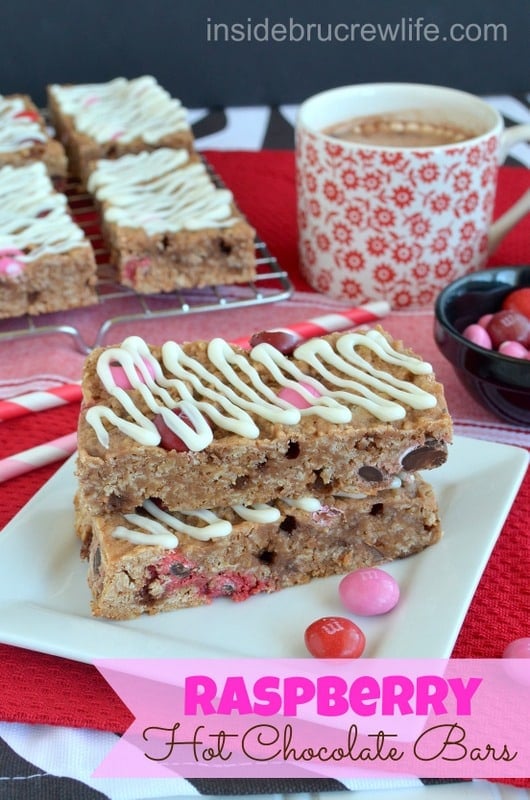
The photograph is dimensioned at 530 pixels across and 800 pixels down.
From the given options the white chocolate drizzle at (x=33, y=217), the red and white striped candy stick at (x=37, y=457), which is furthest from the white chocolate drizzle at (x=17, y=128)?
the red and white striped candy stick at (x=37, y=457)

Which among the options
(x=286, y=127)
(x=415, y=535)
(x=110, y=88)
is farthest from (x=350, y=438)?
(x=286, y=127)

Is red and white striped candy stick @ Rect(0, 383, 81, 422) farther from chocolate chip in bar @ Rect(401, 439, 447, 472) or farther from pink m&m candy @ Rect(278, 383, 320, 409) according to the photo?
chocolate chip in bar @ Rect(401, 439, 447, 472)

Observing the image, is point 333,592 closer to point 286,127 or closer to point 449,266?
point 449,266

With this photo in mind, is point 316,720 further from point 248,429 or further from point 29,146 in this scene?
point 29,146

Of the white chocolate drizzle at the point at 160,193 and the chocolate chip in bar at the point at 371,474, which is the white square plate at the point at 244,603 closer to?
the chocolate chip in bar at the point at 371,474

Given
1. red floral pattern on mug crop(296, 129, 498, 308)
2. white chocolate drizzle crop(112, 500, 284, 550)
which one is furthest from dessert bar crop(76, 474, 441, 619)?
red floral pattern on mug crop(296, 129, 498, 308)

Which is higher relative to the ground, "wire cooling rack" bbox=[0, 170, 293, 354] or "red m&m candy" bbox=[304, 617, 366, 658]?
"red m&m candy" bbox=[304, 617, 366, 658]
